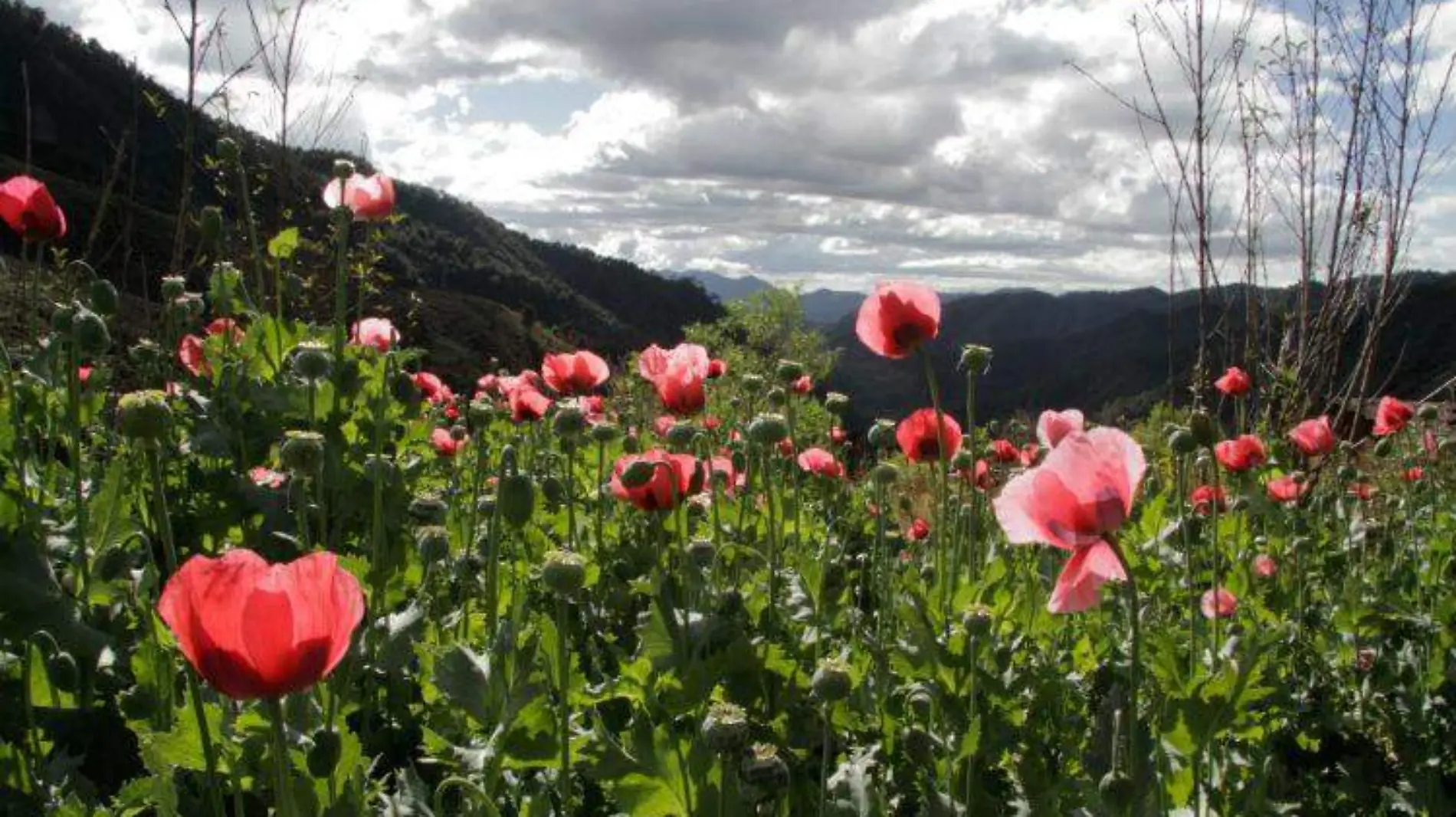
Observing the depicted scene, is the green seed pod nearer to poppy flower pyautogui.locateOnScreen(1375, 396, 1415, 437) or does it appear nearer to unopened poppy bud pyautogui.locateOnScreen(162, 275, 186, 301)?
unopened poppy bud pyautogui.locateOnScreen(162, 275, 186, 301)

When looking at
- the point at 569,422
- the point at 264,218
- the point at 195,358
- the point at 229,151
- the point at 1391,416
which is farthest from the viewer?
the point at 264,218

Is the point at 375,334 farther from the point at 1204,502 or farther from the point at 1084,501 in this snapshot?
the point at 1204,502

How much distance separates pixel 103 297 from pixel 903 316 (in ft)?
5.94

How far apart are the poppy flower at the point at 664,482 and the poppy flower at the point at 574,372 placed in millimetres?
807

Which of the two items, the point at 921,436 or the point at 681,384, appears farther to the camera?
the point at 921,436

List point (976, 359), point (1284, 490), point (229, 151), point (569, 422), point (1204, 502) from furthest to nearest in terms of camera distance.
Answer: point (1284, 490), point (1204, 502), point (229, 151), point (976, 359), point (569, 422)

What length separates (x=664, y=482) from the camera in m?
2.31

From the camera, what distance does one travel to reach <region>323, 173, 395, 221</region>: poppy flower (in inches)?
117

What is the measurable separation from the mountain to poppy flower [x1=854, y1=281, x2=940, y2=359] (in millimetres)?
1692

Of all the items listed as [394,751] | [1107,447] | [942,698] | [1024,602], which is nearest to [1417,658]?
[1024,602]

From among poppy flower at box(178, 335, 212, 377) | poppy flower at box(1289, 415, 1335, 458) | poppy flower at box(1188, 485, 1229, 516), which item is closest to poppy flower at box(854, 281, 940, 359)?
poppy flower at box(1188, 485, 1229, 516)

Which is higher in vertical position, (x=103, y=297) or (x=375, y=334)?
(x=103, y=297)

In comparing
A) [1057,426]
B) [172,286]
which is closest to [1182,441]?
[1057,426]

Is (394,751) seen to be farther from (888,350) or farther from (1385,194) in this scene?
(1385,194)
